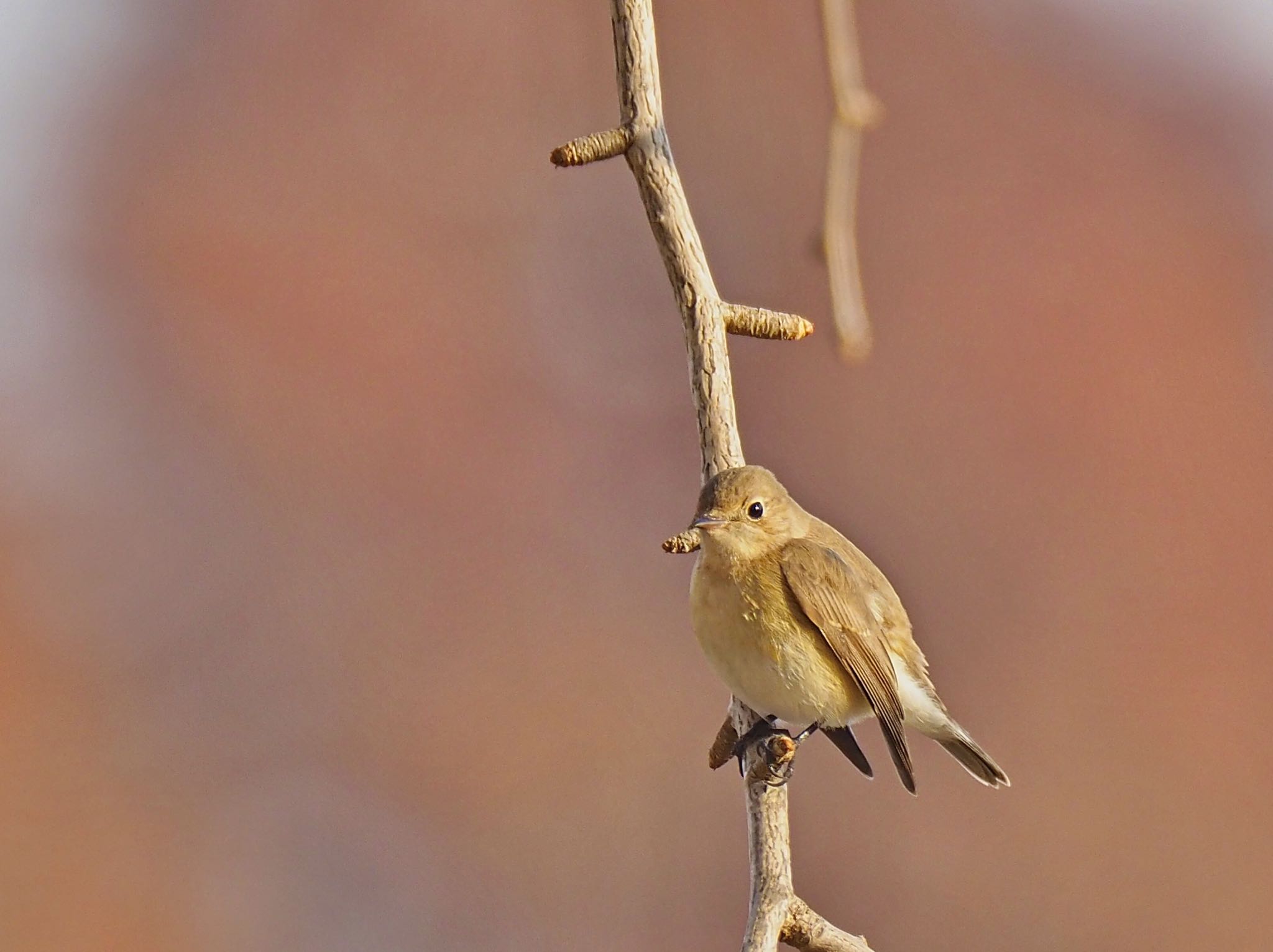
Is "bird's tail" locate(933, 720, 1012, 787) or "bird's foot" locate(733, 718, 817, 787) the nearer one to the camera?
"bird's foot" locate(733, 718, 817, 787)

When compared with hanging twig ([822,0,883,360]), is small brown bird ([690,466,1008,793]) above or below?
below

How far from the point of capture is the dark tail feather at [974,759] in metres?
3.97

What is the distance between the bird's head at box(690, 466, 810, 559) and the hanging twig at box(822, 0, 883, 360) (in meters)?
0.91

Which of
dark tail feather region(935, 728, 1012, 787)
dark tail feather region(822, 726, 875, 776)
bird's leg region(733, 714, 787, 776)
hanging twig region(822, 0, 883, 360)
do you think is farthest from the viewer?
dark tail feather region(935, 728, 1012, 787)

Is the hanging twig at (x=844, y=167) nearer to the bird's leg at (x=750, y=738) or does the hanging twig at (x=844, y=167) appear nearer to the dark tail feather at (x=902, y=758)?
the bird's leg at (x=750, y=738)

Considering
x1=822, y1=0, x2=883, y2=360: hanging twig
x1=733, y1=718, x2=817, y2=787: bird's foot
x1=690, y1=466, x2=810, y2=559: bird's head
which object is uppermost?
x1=822, y1=0, x2=883, y2=360: hanging twig

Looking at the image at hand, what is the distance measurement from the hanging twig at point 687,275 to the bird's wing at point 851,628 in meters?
0.84

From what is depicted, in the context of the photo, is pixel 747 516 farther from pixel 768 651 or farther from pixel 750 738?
pixel 750 738

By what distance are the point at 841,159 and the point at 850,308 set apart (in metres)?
0.25

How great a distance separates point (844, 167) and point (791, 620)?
1.60 metres

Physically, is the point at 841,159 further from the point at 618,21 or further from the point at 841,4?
the point at 618,21

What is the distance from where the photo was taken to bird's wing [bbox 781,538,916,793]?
351 centimetres

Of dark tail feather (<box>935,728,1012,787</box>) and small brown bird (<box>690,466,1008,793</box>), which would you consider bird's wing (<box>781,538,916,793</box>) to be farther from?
dark tail feather (<box>935,728,1012,787</box>)

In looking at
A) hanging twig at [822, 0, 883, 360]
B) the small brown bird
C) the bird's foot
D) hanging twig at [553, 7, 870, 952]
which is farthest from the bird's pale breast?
hanging twig at [822, 0, 883, 360]
